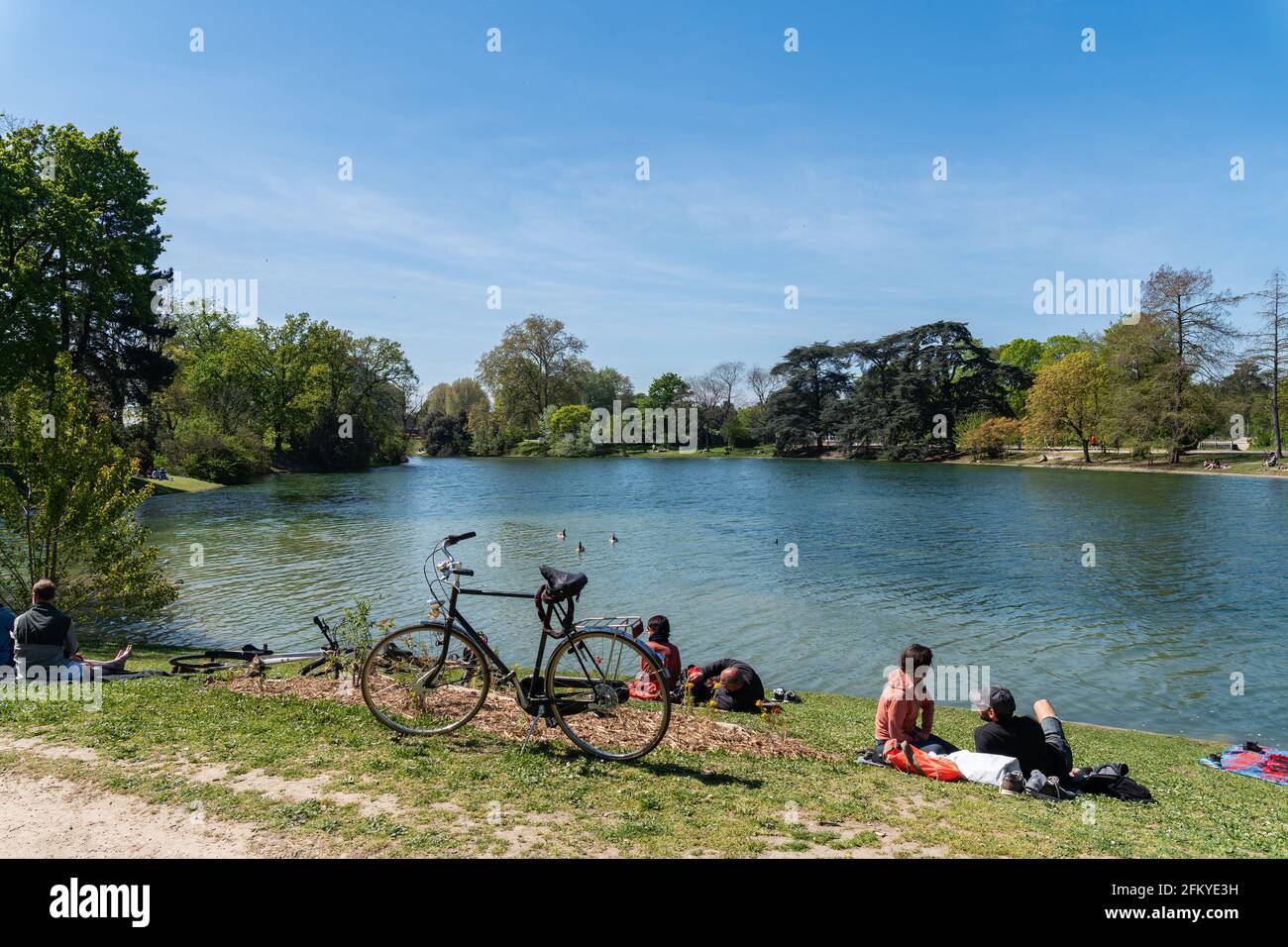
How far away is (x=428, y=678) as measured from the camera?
6.58 meters

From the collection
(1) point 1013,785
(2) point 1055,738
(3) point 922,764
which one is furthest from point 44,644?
(2) point 1055,738

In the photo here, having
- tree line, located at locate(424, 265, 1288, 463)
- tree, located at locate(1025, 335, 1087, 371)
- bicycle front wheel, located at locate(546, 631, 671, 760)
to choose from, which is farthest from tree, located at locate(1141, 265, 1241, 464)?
bicycle front wheel, located at locate(546, 631, 671, 760)

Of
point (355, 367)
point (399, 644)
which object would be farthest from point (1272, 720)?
point (355, 367)

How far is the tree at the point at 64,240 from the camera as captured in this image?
1054 inches

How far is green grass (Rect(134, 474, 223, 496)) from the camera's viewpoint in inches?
1845

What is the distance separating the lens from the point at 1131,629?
17.0m

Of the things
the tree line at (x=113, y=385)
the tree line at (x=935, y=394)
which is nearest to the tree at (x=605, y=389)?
the tree line at (x=935, y=394)

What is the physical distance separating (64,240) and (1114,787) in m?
36.9

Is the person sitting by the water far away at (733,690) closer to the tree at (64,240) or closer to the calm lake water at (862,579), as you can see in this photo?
the calm lake water at (862,579)

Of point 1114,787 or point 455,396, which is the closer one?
point 1114,787

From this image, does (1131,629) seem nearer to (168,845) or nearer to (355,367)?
(168,845)

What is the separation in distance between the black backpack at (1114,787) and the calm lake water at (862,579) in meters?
5.50

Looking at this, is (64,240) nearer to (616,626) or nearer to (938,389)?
(616,626)

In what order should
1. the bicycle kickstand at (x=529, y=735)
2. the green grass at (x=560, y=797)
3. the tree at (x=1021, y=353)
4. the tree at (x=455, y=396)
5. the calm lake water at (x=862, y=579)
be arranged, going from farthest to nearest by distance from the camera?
the tree at (x=455, y=396), the tree at (x=1021, y=353), the calm lake water at (x=862, y=579), the bicycle kickstand at (x=529, y=735), the green grass at (x=560, y=797)
